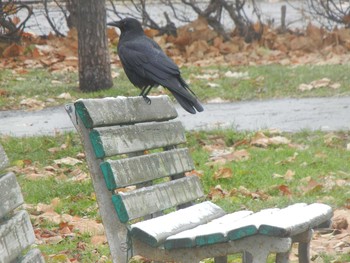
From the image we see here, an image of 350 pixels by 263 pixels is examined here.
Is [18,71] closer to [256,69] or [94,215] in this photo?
[256,69]

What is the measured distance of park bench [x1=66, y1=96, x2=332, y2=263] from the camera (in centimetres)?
340

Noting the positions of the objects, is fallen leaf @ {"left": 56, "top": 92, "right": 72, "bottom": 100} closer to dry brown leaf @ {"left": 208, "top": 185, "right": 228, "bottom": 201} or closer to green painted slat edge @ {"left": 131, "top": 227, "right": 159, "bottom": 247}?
dry brown leaf @ {"left": 208, "top": 185, "right": 228, "bottom": 201}

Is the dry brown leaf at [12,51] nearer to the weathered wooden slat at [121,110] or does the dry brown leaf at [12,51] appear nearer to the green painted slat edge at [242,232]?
the weathered wooden slat at [121,110]

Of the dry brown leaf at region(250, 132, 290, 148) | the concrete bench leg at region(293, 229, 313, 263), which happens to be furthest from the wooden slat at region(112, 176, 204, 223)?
the dry brown leaf at region(250, 132, 290, 148)

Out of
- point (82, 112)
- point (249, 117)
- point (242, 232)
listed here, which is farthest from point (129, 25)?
point (249, 117)

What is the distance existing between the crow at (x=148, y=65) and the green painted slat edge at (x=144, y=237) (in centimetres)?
A: 124

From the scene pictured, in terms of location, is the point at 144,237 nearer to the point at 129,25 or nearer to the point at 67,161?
the point at 129,25

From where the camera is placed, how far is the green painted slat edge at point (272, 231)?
127 inches

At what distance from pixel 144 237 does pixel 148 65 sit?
1.91 m

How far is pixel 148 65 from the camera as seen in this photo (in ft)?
17.5

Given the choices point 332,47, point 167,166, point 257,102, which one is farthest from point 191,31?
point 167,166

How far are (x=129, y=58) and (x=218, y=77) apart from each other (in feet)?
18.9

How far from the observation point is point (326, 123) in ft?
28.3

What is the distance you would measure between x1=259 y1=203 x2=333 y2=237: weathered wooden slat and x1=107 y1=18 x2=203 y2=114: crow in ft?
3.52
